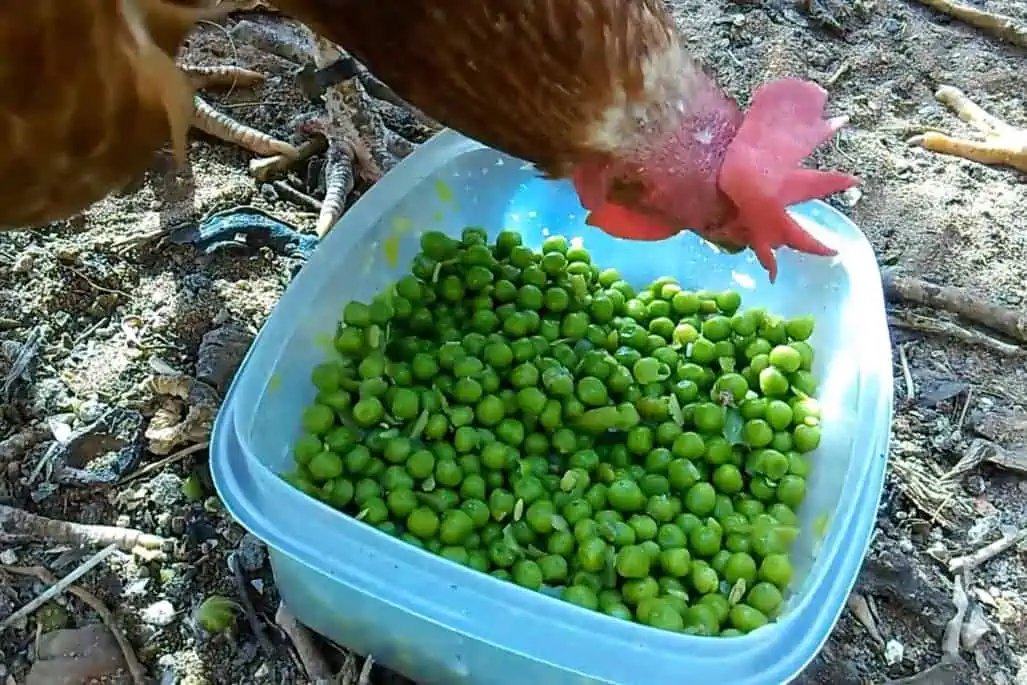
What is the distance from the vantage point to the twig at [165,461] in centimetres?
178

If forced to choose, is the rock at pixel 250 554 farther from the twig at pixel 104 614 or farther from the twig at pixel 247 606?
the twig at pixel 104 614

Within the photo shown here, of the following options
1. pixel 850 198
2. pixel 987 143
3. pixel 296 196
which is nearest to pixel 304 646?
pixel 296 196

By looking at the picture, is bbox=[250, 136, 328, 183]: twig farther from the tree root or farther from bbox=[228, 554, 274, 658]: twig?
the tree root

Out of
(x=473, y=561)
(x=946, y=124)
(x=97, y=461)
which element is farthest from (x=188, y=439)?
(x=946, y=124)

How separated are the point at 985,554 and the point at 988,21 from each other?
57.8 inches

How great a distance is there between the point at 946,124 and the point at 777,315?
81cm

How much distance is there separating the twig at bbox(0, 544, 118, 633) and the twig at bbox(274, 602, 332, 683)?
29cm

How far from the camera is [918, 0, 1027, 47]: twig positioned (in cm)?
263

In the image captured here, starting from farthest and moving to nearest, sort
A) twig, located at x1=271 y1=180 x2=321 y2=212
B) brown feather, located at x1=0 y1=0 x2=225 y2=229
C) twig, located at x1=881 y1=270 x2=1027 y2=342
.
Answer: twig, located at x1=271 y1=180 x2=321 y2=212
twig, located at x1=881 y1=270 x2=1027 y2=342
brown feather, located at x1=0 y1=0 x2=225 y2=229

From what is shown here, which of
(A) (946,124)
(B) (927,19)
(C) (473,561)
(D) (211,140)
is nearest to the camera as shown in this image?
(C) (473,561)

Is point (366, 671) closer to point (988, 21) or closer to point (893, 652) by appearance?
point (893, 652)

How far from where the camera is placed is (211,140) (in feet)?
7.55

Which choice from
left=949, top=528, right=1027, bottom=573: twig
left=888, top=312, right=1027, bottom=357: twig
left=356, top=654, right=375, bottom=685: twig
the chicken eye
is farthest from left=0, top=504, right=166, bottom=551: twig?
left=888, top=312, right=1027, bottom=357: twig

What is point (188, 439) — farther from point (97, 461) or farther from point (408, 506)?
point (408, 506)
